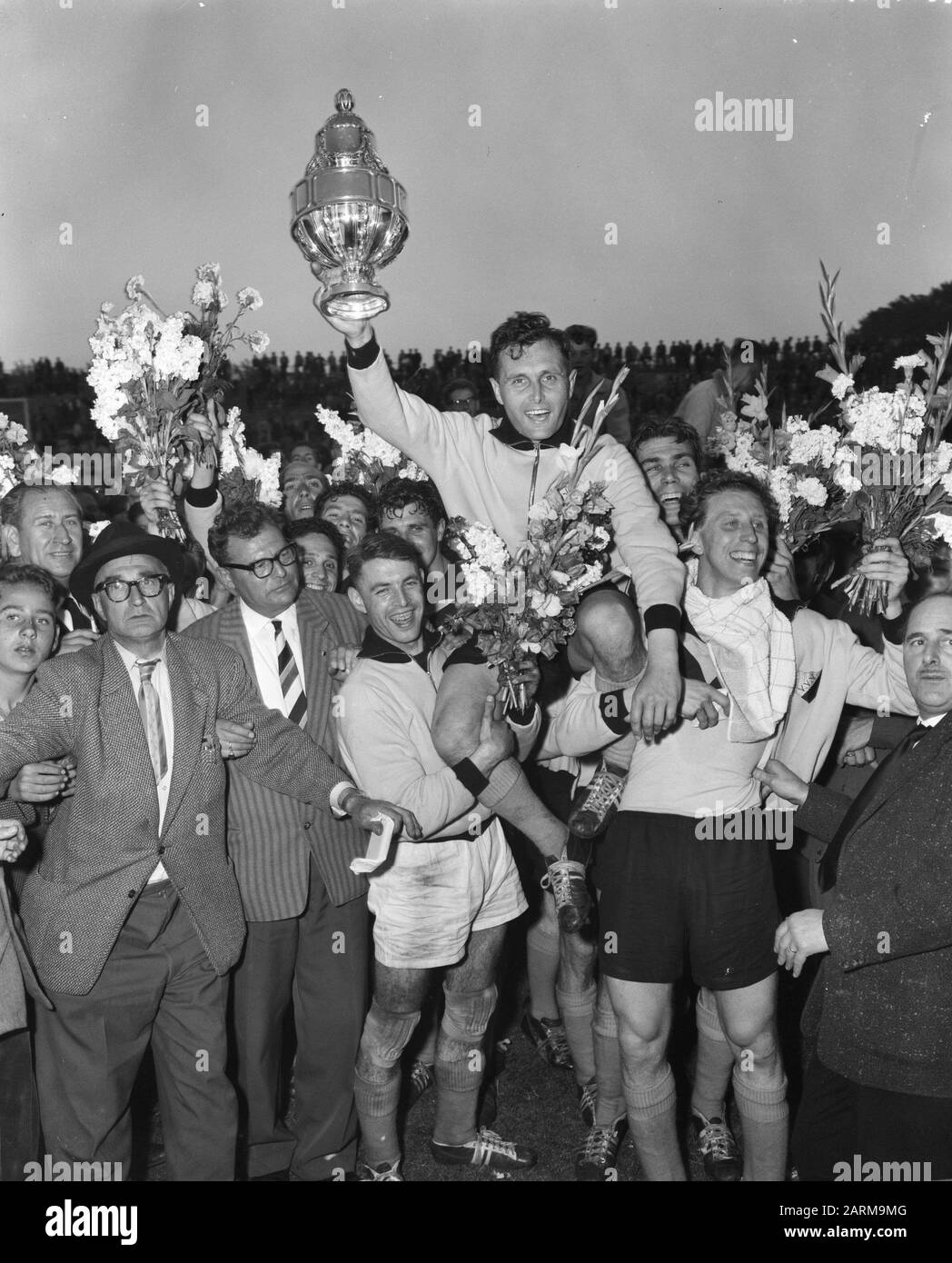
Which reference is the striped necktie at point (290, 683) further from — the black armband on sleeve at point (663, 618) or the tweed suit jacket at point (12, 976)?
the black armband on sleeve at point (663, 618)

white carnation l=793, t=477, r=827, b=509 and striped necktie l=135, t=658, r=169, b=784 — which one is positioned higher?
white carnation l=793, t=477, r=827, b=509

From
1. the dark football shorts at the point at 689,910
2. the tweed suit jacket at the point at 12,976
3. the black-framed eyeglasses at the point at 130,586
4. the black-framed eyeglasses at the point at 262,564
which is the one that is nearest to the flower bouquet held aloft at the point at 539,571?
the dark football shorts at the point at 689,910

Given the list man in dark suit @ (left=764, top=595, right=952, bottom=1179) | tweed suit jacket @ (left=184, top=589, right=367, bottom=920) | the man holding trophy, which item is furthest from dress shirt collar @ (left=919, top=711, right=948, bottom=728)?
tweed suit jacket @ (left=184, top=589, right=367, bottom=920)

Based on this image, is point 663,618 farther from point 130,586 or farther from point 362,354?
point 130,586

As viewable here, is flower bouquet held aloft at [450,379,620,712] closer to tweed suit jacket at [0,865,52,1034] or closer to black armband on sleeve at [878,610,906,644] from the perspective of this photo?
black armband on sleeve at [878,610,906,644]

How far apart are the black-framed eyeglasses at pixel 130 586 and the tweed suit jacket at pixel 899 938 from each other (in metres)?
2.44

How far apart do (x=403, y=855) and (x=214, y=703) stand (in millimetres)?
916

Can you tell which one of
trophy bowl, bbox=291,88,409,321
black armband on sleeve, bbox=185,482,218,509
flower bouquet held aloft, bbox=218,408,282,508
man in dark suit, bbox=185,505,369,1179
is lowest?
man in dark suit, bbox=185,505,369,1179

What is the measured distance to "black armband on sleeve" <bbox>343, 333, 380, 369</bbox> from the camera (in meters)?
3.98

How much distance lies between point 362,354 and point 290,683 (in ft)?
4.79

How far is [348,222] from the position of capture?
387cm

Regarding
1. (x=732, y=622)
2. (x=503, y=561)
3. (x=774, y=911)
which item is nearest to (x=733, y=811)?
(x=774, y=911)

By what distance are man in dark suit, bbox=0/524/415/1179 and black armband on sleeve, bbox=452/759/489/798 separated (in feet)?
1.09

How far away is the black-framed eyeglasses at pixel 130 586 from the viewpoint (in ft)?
13.8
